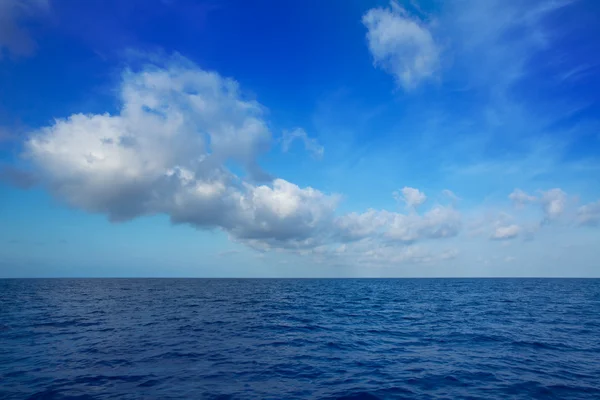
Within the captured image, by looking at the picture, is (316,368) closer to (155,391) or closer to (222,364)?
(222,364)

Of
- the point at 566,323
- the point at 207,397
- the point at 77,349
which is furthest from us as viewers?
the point at 566,323

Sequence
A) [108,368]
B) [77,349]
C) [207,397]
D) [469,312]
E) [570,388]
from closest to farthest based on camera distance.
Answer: [207,397] → [570,388] → [108,368] → [77,349] → [469,312]

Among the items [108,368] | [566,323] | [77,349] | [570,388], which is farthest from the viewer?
[566,323]

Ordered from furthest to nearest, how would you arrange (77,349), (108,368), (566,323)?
1. (566,323)
2. (77,349)
3. (108,368)

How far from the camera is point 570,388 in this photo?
16.3 m

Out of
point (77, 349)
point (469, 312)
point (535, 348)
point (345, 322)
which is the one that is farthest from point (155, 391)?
point (469, 312)

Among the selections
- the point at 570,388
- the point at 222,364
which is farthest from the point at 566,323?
the point at 222,364

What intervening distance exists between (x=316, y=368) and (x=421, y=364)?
670 centimetres

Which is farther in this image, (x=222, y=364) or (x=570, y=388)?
(x=222, y=364)

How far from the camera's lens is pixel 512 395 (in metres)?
15.4

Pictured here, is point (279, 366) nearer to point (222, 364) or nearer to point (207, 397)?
point (222, 364)

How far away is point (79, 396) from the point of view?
15.0 m

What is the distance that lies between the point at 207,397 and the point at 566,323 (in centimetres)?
3834

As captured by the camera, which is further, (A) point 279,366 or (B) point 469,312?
(B) point 469,312
